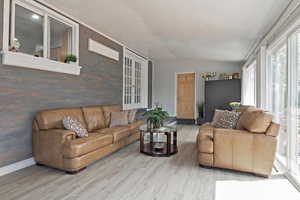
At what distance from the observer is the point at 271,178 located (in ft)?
7.74

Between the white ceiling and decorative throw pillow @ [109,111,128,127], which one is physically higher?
the white ceiling

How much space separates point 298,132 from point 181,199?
1.81 m

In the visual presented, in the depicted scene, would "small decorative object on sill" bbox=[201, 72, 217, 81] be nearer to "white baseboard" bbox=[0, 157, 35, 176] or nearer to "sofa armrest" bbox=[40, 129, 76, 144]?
"sofa armrest" bbox=[40, 129, 76, 144]

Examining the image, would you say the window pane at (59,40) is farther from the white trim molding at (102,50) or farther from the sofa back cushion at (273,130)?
the sofa back cushion at (273,130)

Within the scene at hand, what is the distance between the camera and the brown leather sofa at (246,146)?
2.33m

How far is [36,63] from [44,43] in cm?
46

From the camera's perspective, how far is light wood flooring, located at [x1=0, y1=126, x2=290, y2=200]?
194 centimetres

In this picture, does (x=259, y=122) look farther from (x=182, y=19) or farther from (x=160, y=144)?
(x=182, y=19)

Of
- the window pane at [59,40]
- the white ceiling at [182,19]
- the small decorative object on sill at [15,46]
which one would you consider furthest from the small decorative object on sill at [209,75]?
the small decorative object on sill at [15,46]

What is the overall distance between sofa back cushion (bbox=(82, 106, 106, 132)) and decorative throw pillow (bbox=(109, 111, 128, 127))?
0.62ft

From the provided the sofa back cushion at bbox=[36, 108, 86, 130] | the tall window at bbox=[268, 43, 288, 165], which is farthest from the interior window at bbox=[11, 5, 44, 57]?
the tall window at bbox=[268, 43, 288, 165]

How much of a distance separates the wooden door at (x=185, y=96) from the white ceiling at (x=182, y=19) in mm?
2617

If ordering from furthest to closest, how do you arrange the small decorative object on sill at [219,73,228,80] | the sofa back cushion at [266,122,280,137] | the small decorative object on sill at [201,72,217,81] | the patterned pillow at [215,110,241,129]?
the small decorative object on sill at [201,72,217,81] < the small decorative object on sill at [219,73,228,80] < the patterned pillow at [215,110,241,129] < the sofa back cushion at [266,122,280,137]

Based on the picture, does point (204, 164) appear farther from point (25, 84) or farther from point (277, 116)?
point (25, 84)
